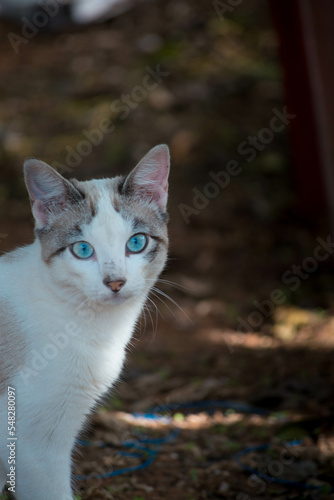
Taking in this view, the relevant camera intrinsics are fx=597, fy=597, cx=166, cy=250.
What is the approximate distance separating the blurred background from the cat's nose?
0.90 ft

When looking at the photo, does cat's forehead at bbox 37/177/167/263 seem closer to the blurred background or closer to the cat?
the cat

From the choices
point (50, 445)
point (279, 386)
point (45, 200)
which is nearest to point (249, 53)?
point (279, 386)

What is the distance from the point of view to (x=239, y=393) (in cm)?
422

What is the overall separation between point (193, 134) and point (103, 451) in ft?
14.9

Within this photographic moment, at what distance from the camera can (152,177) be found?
258 cm

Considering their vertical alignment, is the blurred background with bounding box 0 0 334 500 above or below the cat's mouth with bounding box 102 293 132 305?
below

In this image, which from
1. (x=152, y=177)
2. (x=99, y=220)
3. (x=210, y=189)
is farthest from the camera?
(x=210, y=189)

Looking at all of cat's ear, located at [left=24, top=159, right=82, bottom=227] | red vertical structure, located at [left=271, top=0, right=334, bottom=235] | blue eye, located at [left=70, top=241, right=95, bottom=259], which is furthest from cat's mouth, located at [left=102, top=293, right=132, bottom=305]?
red vertical structure, located at [left=271, top=0, right=334, bottom=235]

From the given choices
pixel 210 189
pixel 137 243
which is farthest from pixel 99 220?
pixel 210 189

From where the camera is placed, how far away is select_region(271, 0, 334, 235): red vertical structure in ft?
13.9

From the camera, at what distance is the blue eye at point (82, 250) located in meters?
2.31

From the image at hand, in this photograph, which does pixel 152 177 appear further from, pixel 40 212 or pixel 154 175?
pixel 40 212

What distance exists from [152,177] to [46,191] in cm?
47

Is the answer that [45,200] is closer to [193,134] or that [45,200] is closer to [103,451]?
[103,451]
